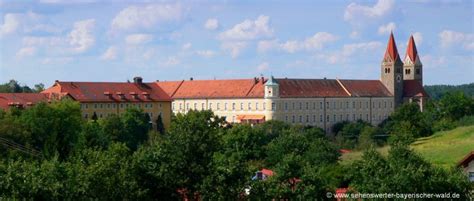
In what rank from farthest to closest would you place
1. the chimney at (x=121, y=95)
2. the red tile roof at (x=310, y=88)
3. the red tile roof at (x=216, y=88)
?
the red tile roof at (x=310, y=88) < the red tile roof at (x=216, y=88) < the chimney at (x=121, y=95)

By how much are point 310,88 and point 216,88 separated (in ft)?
35.3

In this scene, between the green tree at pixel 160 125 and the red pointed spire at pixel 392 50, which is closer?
the green tree at pixel 160 125

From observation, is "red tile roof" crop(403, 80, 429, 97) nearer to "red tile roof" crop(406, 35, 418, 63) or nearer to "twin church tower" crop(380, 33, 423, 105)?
"twin church tower" crop(380, 33, 423, 105)

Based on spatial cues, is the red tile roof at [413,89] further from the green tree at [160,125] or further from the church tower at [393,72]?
the green tree at [160,125]

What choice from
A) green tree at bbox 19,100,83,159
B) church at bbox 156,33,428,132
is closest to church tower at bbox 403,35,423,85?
church at bbox 156,33,428,132

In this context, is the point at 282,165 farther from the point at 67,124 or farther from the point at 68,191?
the point at 67,124

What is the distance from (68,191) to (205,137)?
4.25m

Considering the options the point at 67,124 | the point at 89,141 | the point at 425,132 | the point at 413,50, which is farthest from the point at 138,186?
the point at 413,50

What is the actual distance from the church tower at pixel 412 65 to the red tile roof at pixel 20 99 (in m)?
56.4

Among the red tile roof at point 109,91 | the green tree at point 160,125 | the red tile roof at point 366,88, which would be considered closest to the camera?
the red tile roof at point 109,91

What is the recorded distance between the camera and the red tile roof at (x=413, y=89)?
122 metres

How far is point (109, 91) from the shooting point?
9381cm

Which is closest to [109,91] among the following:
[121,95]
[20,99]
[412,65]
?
[121,95]

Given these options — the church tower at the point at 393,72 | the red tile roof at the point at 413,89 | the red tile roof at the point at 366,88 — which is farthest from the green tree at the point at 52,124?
the red tile roof at the point at 413,89
